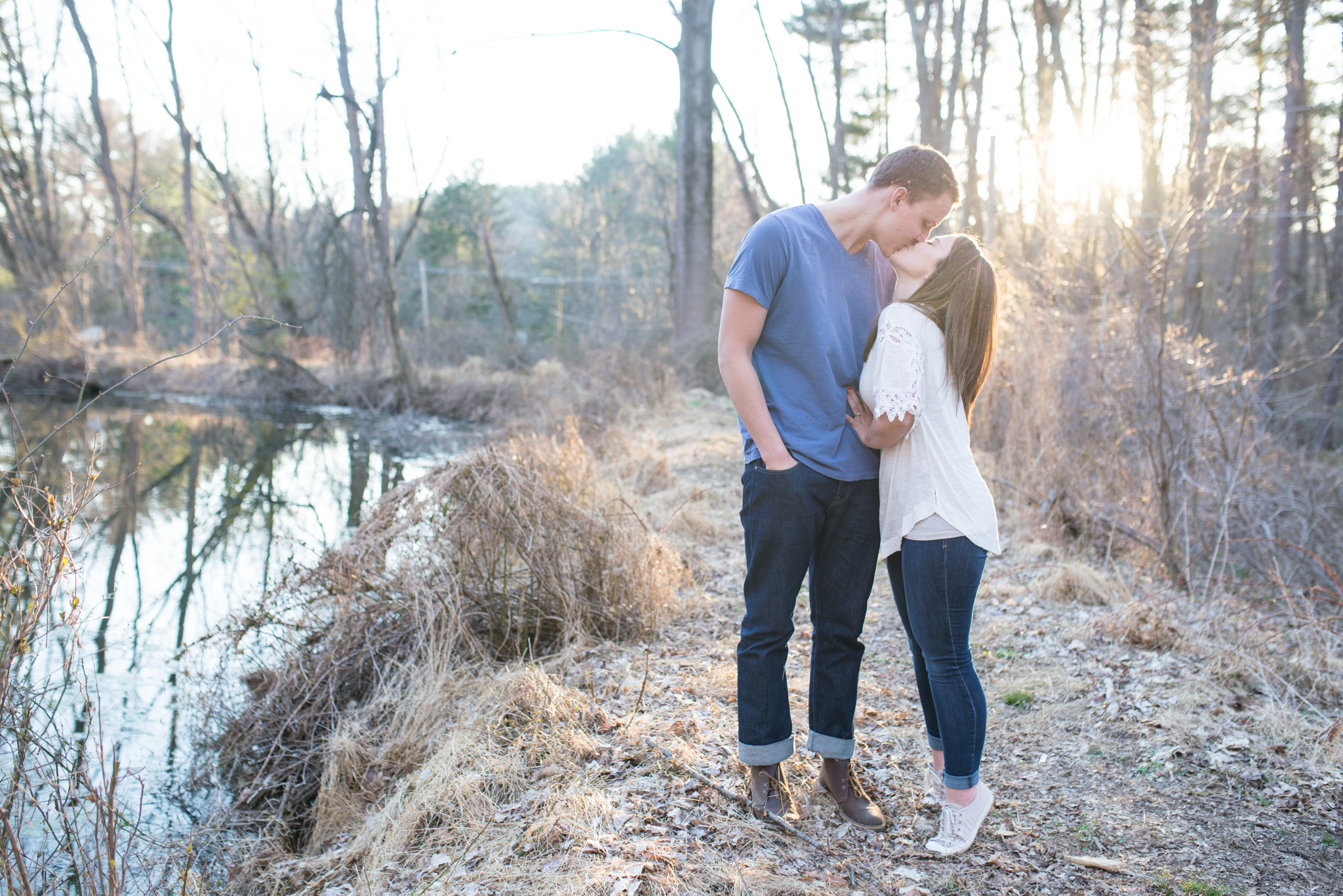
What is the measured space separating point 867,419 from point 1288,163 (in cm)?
1378

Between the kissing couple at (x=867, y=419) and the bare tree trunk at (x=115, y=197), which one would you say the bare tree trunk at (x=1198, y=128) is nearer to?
the kissing couple at (x=867, y=419)

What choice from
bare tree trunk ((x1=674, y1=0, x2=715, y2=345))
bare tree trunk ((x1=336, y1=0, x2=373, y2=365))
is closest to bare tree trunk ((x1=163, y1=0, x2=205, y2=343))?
bare tree trunk ((x1=336, y1=0, x2=373, y2=365))

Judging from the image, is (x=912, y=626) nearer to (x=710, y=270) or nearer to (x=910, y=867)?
(x=910, y=867)

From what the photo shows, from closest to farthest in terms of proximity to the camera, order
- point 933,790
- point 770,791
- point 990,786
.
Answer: point 770,791 → point 933,790 → point 990,786

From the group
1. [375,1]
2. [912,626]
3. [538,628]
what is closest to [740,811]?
[912,626]

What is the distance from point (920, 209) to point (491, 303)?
23.3 metres

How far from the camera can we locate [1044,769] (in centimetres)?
297

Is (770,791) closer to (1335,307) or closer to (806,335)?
(806,335)

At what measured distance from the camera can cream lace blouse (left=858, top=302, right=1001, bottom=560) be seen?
206 cm

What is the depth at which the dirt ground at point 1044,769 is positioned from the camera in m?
2.33

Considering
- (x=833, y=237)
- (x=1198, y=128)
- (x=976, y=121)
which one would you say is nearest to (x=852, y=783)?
(x=833, y=237)

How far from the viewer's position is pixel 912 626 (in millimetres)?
2209

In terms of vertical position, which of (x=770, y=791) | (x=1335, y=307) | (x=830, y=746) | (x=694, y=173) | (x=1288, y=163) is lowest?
(x=770, y=791)

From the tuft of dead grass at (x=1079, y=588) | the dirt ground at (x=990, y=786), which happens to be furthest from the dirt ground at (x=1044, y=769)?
the tuft of dead grass at (x=1079, y=588)
